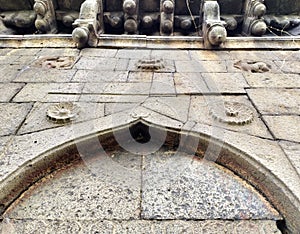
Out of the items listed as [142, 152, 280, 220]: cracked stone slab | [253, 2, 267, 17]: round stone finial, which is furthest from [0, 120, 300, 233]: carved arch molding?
[253, 2, 267, 17]: round stone finial

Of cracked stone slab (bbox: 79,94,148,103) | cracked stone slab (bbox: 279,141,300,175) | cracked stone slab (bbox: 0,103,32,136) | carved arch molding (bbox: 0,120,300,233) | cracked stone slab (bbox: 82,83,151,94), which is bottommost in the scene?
carved arch molding (bbox: 0,120,300,233)

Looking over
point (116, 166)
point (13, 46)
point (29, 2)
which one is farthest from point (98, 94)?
point (29, 2)

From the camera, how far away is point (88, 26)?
3.37m

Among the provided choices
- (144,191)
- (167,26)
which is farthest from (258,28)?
(144,191)

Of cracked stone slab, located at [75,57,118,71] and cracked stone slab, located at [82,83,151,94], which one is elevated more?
cracked stone slab, located at [75,57,118,71]

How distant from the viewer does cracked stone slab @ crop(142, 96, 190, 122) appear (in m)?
2.01

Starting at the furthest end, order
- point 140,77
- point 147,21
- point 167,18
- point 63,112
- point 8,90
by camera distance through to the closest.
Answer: point 147,21 → point 167,18 → point 140,77 → point 8,90 → point 63,112

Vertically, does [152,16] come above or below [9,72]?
above

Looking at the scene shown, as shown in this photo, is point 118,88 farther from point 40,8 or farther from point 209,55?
point 40,8

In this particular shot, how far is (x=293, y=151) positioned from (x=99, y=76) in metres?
1.88

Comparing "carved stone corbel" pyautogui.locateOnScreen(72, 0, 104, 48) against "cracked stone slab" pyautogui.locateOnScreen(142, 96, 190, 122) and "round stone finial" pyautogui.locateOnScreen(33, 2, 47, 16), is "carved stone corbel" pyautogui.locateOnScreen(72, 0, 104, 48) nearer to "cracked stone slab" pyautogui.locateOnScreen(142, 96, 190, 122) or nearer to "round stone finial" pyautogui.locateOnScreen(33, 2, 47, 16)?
"round stone finial" pyautogui.locateOnScreen(33, 2, 47, 16)

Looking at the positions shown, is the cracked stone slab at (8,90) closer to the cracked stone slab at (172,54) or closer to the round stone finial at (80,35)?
the round stone finial at (80,35)

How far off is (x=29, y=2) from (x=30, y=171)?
12.3 feet

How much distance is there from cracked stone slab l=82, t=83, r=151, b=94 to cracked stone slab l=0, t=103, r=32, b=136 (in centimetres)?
53
